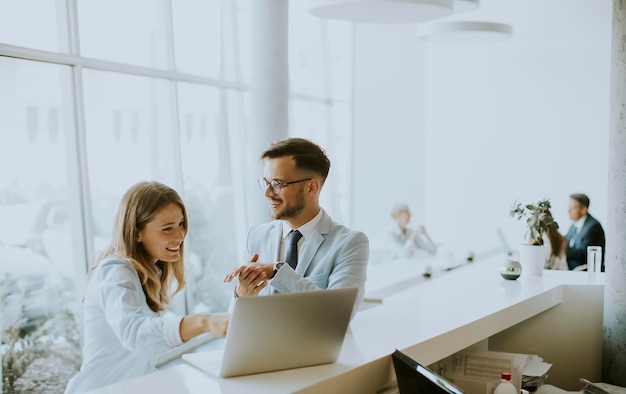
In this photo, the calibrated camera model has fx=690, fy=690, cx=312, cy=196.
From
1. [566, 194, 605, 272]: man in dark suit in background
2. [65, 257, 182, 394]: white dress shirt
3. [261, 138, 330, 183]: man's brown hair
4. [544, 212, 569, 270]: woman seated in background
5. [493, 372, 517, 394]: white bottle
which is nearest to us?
[65, 257, 182, 394]: white dress shirt

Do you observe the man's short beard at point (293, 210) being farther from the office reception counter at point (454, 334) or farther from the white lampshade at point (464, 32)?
the white lampshade at point (464, 32)

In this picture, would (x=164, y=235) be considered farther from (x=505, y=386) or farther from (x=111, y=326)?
(x=505, y=386)

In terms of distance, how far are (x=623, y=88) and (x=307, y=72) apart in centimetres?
639

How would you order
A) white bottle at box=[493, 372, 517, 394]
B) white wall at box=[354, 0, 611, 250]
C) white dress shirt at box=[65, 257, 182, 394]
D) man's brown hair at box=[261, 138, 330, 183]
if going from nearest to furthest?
white dress shirt at box=[65, 257, 182, 394], white bottle at box=[493, 372, 517, 394], man's brown hair at box=[261, 138, 330, 183], white wall at box=[354, 0, 611, 250]

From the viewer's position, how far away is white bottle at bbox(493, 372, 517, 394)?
2.92 m

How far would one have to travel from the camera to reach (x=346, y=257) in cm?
304

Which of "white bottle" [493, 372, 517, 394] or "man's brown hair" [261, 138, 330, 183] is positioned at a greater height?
"man's brown hair" [261, 138, 330, 183]

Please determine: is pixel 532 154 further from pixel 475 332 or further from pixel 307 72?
pixel 475 332

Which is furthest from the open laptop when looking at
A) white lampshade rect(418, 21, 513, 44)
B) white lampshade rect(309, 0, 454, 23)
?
white lampshade rect(418, 21, 513, 44)

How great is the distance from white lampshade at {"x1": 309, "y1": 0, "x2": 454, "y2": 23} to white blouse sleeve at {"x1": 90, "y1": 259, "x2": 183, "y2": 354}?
6.56 feet

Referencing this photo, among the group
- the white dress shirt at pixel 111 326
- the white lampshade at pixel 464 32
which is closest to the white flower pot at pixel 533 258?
the white dress shirt at pixel 111 326

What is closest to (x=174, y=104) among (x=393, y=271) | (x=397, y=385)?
(x=393, y=271)

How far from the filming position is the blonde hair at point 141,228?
2.75 metres

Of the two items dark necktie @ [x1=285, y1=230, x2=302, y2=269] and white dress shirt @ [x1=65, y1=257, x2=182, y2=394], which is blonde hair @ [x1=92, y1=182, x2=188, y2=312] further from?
dark necktie @ [x1=285, y1=230, x2=302, y2=269]
